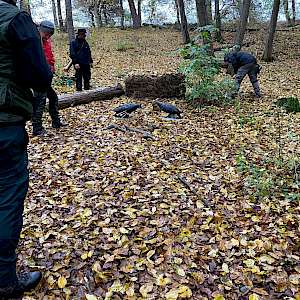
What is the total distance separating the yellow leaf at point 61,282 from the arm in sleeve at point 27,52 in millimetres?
1651

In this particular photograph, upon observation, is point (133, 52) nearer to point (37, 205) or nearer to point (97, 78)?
point (97, 78)

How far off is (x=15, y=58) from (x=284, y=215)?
10.9 feet

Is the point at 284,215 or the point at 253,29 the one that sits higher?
the point at 253,29

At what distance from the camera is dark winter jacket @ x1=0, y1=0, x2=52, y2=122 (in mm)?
2457

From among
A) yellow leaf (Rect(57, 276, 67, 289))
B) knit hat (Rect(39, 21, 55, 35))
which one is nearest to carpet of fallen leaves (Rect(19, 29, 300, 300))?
yellow leaf (Rect(57, 276, 67, 289))

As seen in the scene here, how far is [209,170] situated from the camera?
5.67m

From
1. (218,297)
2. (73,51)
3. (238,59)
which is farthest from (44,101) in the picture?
(238,59)

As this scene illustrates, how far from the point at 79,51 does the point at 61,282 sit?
25.0 ft

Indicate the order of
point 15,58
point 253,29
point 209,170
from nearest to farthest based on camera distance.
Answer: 1. point 15,58
2. point 209,170
3. point 253,29

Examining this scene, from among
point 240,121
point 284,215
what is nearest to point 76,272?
point 284,215

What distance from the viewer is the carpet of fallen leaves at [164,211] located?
3.25 meters

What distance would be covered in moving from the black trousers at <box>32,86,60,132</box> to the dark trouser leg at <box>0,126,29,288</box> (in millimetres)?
3876

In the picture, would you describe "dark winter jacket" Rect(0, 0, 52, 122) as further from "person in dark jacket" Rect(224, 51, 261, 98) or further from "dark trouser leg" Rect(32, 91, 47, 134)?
"person in dark jacket" Rect(224, 51, 261, 98)

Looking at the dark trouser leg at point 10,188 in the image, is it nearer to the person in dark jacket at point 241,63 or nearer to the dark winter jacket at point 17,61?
the dark winter jacket at point 17,61
